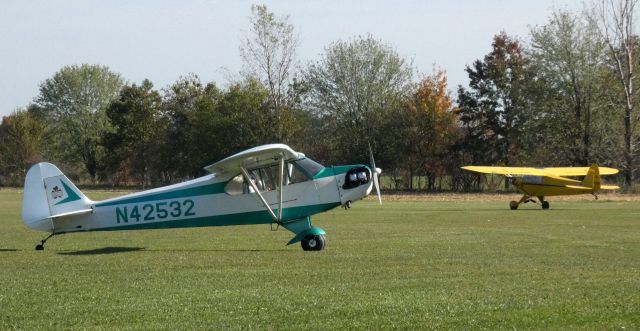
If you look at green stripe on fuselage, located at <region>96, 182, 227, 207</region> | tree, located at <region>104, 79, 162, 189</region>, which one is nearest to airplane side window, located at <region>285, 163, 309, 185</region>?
green stripe on fuselage, located at <region>96, 182, 227, 207</region>

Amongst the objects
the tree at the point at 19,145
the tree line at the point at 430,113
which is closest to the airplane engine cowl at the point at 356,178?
the tree line at the point at 430,113

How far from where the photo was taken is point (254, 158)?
17781 mm

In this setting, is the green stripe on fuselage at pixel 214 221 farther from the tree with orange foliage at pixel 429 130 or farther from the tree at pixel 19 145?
the tree at pixel 19 145

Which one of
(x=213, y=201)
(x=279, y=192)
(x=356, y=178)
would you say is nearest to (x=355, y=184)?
(x=356, y=178)

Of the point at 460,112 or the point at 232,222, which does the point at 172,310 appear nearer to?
the point at 232,222

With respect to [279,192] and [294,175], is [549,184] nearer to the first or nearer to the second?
[294,175]

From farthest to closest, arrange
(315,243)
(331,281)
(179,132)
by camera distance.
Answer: (179,132)
(315,243)
(331,281)

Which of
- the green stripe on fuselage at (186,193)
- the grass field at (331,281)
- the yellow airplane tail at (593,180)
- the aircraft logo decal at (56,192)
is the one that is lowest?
the grass field at (331,281)

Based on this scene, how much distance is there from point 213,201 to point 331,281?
20.5 feet

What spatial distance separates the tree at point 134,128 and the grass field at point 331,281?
195 ft

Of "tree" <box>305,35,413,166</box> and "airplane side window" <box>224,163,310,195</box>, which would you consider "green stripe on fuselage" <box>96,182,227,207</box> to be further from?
"tree" <box>305,35,413,166</box>

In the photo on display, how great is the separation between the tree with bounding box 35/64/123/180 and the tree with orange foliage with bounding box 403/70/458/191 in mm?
40577

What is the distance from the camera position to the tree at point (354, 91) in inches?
2724

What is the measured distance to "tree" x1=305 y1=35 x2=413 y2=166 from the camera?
69.2m
